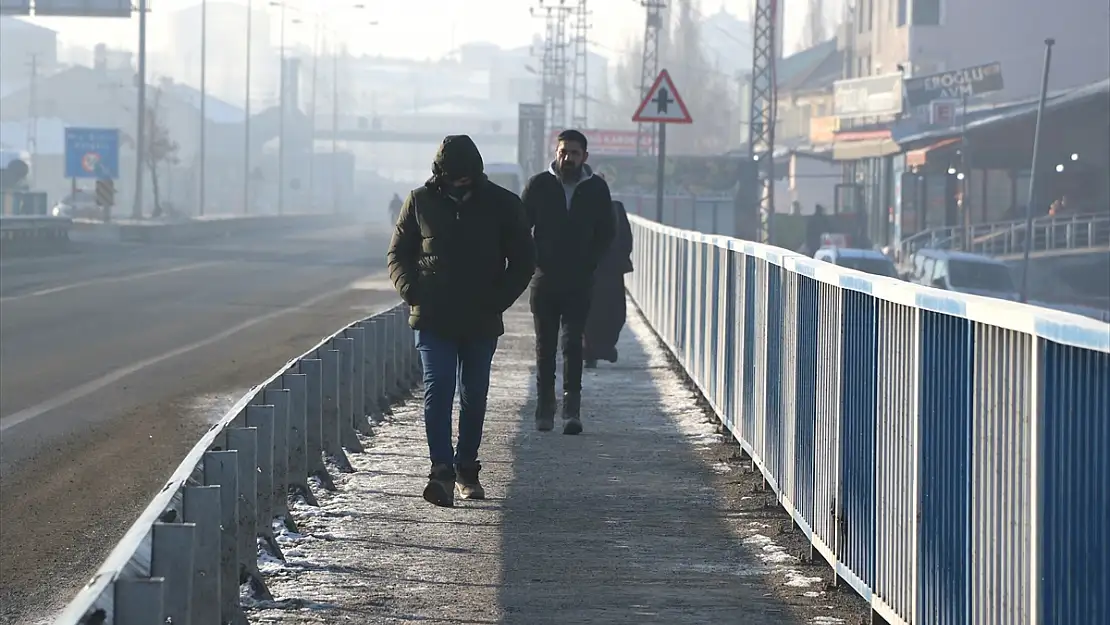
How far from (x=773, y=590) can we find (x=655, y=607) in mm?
611

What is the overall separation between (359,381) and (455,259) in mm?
3291

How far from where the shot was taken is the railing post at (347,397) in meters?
11.1

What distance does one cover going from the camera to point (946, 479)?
557 centimetres

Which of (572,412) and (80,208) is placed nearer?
(572,412)

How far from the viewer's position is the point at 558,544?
27.3 ft

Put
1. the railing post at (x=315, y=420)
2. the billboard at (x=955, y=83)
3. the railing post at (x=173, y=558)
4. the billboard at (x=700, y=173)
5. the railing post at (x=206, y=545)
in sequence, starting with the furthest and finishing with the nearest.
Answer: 1. the billboard at (x=955, y=83)
2. the billboard at (x=700, y=173)
3. the railing post at (x=315, y=420)
4. the railing post at (x=206, y=545)
5. the railing post at (x=173, y=558)

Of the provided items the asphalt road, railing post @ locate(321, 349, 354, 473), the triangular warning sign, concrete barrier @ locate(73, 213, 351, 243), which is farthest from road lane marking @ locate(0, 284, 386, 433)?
concrete barrier @ locate(73, 213, 351, 243)

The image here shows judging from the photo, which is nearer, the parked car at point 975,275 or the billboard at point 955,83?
the parked car at point 975,275

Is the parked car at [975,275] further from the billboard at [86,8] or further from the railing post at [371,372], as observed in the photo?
the railing post at [371,372]

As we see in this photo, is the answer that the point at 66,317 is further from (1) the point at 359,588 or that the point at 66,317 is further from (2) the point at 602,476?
(1) the point at 359,588

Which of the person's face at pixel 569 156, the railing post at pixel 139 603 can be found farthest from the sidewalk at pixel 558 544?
the railing post at pixel 139 603

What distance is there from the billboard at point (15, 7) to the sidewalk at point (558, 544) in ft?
127

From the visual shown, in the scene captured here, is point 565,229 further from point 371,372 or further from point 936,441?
point 936,441

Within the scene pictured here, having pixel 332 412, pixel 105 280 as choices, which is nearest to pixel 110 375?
pixel 332 412
